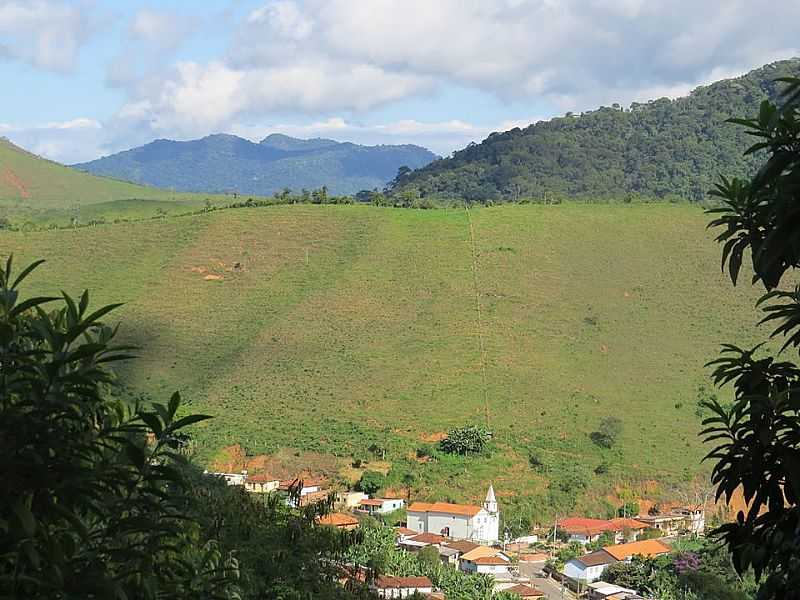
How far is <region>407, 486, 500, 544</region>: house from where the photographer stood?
43250 mm

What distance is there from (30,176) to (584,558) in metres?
141

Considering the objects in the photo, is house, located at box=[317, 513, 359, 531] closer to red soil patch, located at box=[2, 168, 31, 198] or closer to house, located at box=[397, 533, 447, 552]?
house, located at box=[397, 533, 447, 552]

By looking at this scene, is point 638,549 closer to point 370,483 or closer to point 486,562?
point 486,562

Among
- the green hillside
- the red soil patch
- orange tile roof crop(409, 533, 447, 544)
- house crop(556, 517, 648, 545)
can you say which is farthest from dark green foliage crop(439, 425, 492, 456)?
the red soil patch

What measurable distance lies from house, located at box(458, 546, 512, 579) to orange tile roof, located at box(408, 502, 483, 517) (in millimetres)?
3122

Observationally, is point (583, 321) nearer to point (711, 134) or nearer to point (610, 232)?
point (610, 232)

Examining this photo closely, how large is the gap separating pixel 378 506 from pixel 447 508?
123 inches

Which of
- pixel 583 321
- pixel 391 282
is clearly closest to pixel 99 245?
pixel 391 282

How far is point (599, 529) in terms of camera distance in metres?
45.1

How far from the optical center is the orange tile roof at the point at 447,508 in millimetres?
43438

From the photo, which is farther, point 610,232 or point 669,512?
point 610,232

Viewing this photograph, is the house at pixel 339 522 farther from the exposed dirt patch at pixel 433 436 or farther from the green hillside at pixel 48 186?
the green hillside at pixel 48 186

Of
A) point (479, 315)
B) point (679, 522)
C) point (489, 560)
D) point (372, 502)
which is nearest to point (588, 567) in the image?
point (489, 560)

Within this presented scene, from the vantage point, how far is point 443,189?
144 m
